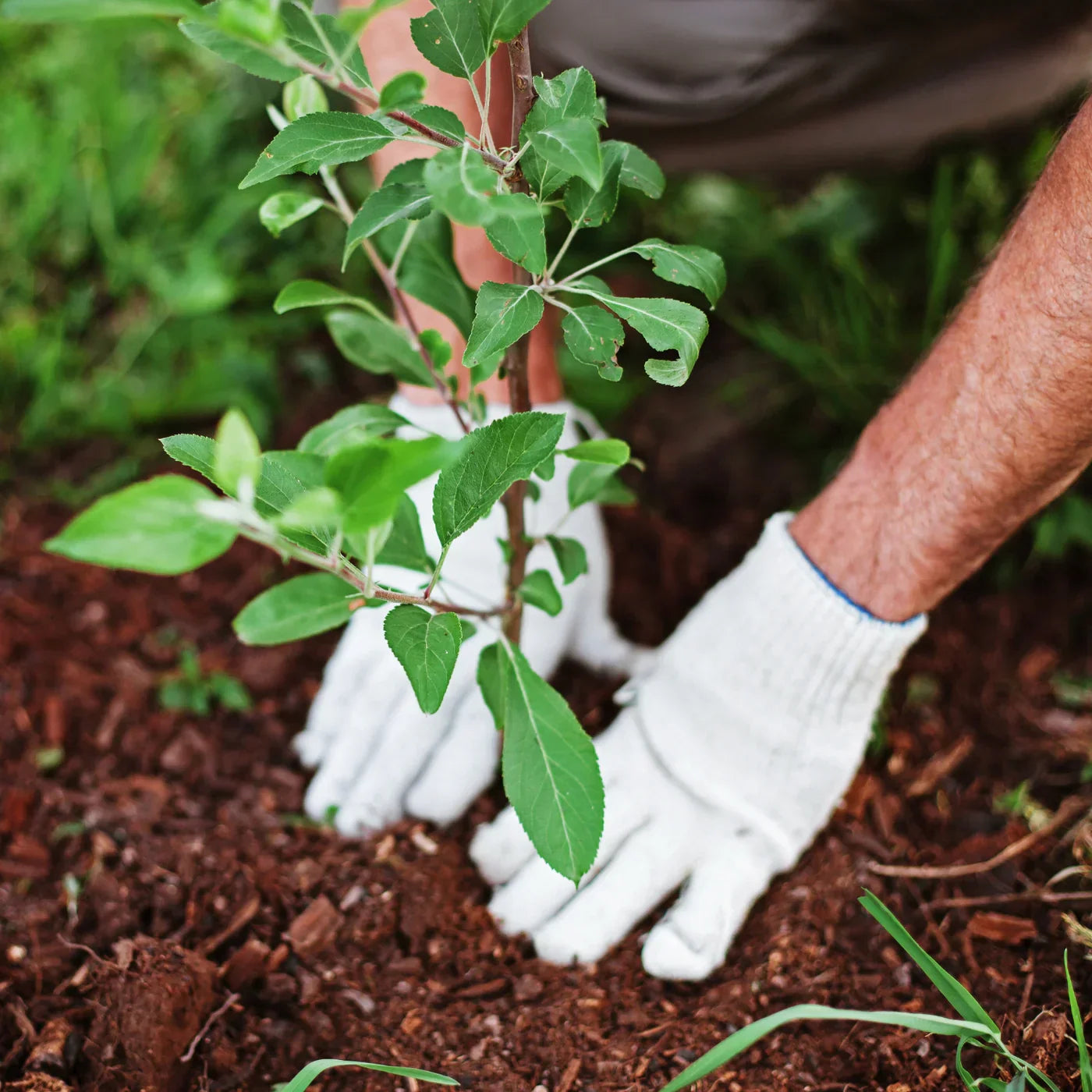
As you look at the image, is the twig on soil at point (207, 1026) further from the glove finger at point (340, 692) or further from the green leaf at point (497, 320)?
the green leaf at point (497, 320)

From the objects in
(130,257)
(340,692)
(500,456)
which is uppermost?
(500,456)

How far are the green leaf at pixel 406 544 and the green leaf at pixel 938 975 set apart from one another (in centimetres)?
52

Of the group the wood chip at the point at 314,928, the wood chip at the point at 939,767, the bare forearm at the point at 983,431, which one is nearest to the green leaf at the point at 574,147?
the bare forearm at the point at 983,431

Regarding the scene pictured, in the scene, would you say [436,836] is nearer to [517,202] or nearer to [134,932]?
[134,932]

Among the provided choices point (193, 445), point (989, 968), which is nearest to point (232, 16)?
point (193, 445)

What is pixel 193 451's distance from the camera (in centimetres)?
78

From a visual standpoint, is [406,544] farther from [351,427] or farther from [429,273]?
[429,273]

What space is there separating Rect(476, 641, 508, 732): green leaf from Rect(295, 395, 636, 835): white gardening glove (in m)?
0.27

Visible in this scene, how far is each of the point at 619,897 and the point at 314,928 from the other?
36 centimetres

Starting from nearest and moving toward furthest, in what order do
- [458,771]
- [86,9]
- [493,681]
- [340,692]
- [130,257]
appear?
[86,9]
[493,681]
[458,771]
[340,692]
[130,257]

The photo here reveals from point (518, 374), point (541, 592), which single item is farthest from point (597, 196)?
point (541, 592)

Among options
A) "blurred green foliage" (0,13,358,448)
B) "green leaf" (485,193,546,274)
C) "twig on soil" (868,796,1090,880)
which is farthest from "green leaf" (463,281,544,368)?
"blurred green foliage" (0,13,358,448)

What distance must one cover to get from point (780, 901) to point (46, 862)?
906 mm

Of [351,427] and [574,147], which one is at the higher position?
[574,147]
